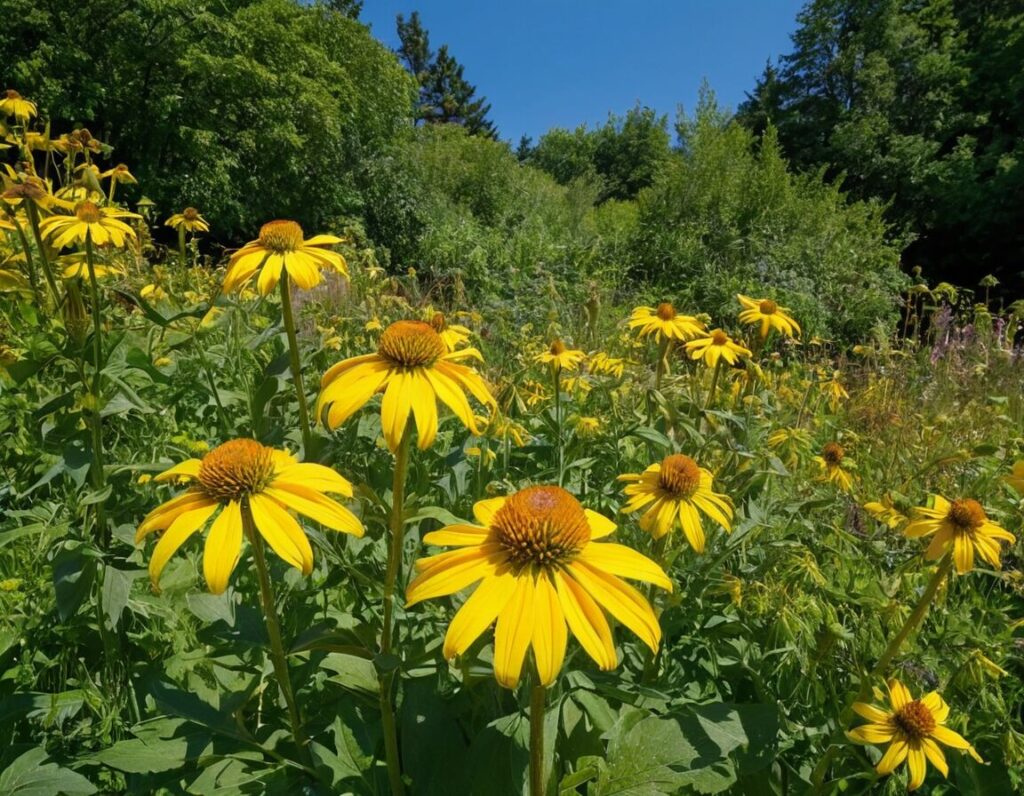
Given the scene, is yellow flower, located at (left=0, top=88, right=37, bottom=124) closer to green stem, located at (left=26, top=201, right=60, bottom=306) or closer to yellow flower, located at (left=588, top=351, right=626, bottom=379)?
green stem, located at (left=26, top=201, right=60, bottom=306)

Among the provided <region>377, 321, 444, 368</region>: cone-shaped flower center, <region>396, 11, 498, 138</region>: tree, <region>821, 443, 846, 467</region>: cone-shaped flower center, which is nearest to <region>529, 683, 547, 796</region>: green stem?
<region>377, 321, 444, 368</region>: cone-shaped flower center

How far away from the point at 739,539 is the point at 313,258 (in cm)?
118

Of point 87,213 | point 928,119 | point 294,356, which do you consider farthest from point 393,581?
point 928,119

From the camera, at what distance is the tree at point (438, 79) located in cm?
4366

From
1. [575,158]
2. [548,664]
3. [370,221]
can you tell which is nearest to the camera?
[548,664]

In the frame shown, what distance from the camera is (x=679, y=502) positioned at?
1.22 m

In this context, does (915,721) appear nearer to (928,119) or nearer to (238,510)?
(238,510)

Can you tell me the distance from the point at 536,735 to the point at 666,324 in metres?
1.50

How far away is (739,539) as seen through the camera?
57.3 inches

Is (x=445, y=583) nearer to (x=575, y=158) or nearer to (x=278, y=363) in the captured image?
(x=278, y=363)

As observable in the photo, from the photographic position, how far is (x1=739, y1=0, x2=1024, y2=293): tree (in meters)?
13.5

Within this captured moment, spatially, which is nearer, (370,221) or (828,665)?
(828,665)

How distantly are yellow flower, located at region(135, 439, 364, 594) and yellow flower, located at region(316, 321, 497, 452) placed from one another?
11 centimetres

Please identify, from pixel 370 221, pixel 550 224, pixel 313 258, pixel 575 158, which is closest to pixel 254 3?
pixel 370 221
